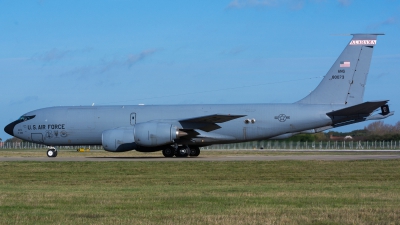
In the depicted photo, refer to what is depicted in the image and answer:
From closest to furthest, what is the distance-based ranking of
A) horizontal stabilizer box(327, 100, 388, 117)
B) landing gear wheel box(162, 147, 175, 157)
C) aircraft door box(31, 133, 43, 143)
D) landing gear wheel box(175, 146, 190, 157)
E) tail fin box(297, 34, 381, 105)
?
1. horizontal stabilizer box(327, 100, 388, 117)
2. tail fin box(297, 34, 381, 105)
3. landing gear wheel box(175, 146, 190, 157)
4. landing gear wheel box(162, 147, 175, 157)
5. aircraft door box(31, 133, 43, 143)

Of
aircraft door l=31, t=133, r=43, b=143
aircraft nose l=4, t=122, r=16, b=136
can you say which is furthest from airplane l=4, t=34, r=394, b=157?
aircraft nose l=4, t=122, r=16, b=136

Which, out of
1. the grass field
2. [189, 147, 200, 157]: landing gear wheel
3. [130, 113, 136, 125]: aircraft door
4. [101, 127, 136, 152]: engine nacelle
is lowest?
the grass field

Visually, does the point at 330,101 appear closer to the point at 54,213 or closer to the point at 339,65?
the point at 339,65

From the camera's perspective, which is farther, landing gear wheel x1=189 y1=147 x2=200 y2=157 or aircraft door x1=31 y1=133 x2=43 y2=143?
aircraft door x1=31 y1=133 x2=43 y2=143

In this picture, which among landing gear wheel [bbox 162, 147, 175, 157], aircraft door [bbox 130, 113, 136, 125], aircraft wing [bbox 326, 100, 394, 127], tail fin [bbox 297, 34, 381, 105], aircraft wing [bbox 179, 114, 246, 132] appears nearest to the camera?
aircraft wing [bbox 326, 100, 394, 127]

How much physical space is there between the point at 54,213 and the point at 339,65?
27.6 metres

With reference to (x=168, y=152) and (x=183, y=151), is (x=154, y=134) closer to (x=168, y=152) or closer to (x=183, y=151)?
(x=168, y=152)

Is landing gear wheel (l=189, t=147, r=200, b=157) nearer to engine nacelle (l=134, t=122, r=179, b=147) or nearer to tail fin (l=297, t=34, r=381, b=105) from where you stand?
engine nacelle (l=134, t=122, r=179, b=147)

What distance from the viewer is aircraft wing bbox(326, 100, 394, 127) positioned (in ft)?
111

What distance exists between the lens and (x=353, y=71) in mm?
36250

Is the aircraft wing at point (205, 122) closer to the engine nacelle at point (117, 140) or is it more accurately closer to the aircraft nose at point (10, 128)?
the engine nacelle at point (117, 140)

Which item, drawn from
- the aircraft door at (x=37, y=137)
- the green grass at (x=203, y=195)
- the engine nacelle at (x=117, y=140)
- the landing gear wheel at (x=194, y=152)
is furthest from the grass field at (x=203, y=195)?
the aircraft door at (x=37, y=137)

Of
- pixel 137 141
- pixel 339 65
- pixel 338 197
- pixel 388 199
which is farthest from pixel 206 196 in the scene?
pixel 339 65

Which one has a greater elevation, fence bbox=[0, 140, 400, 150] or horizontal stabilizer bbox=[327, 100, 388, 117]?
horizontal stabilizer bbox=[327, 100, 388, 117]
